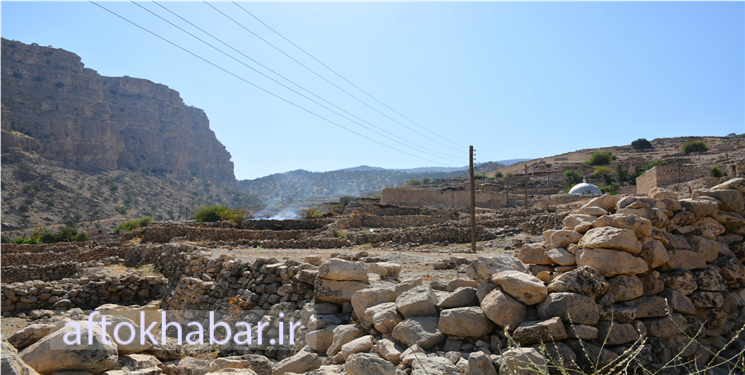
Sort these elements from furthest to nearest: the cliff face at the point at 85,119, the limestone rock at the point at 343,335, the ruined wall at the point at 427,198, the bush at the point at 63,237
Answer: the cliff face at the point at 85,119 → the ruined wall at the point at 427,198 → the bush at the point at 63,237 → the limestone rock at the point at 343,335

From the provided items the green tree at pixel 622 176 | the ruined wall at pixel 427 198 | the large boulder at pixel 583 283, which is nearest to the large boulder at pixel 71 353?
the large boulder at pixel 583 283

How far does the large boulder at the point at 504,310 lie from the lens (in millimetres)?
4352

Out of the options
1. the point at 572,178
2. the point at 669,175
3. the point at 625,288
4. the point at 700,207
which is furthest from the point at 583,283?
the point at 572,178

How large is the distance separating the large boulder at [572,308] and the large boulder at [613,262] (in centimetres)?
49

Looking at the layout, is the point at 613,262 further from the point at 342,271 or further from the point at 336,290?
the point at 336,290

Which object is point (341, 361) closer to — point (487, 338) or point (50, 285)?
point (487, 338)

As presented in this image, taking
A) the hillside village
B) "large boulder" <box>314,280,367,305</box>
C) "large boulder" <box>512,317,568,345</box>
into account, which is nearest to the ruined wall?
the hillside village

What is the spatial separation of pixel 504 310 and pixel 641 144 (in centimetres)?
11333

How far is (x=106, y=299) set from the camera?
1205 centimetres

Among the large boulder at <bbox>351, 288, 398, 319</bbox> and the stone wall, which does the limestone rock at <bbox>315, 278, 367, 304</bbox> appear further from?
the stone wall

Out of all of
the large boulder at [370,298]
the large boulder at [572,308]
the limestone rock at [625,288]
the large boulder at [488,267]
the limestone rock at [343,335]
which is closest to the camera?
the large boulder at [572,308]

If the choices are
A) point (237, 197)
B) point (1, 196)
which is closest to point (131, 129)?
point (237, 197)

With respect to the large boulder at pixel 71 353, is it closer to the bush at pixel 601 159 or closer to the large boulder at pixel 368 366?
the large boulder at pixel 368 366

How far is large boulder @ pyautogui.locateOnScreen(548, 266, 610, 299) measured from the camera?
4.51m
